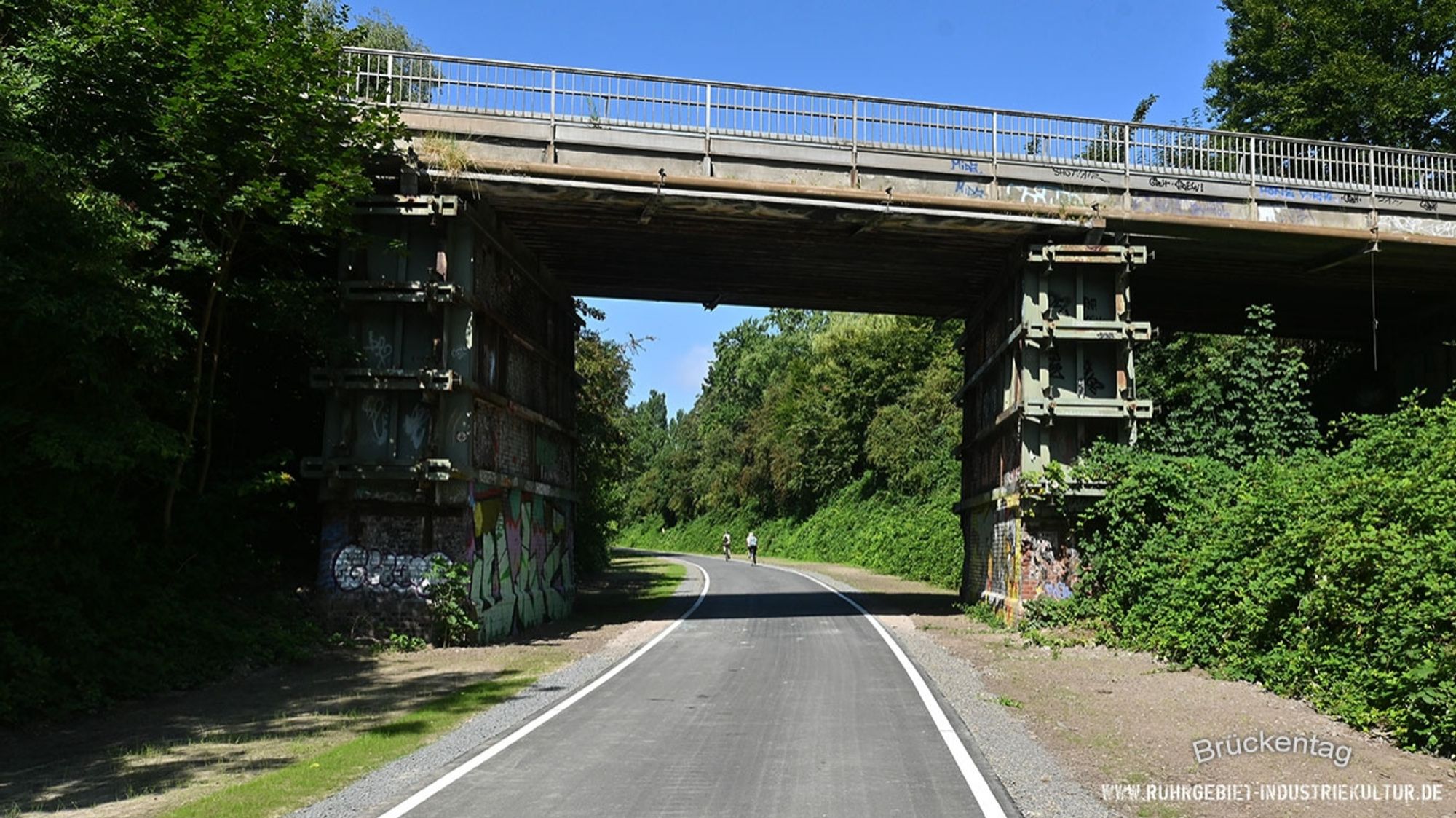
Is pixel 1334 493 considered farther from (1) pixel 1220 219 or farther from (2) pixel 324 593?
(2) pixel 324 593

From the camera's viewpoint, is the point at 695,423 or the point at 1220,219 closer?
the point at 1220,219

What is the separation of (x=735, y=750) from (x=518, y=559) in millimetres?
12198

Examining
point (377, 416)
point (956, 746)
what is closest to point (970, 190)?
point (377, 416)

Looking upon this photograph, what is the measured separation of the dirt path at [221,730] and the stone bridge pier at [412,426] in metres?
1.40

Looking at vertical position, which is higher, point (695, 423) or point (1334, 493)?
point (695, 423)

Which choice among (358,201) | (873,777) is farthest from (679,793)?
(358,201)

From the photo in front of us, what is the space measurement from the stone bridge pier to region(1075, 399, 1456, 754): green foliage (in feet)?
37.3

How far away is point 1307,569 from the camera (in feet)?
40.5

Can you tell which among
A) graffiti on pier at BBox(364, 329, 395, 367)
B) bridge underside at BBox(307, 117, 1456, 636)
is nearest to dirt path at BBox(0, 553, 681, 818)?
bridge underside at BBox(307, 117, 1456, 636)

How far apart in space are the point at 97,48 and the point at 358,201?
15.5ft

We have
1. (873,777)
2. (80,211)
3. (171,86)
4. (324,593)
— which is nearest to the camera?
(873,777)

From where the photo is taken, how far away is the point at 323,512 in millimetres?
17625

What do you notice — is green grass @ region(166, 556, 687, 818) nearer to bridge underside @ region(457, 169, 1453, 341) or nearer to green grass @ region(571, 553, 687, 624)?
green grass @ region(571, 553, 687, 624)

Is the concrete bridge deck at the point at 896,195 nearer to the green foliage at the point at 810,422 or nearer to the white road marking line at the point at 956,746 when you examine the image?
the white road marking line at the point at 956,746
